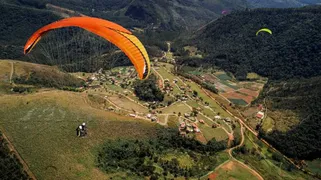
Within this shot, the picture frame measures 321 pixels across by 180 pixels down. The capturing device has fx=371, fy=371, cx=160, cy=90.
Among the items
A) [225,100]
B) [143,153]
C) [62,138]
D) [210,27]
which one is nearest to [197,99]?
[225,100]

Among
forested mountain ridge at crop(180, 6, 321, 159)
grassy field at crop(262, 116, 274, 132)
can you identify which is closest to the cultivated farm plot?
forested mountain ridge at crop(180, 6, 321, 159)

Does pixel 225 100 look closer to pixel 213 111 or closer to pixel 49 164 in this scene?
pixel 213 111

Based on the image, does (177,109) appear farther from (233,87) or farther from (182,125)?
(233,87)

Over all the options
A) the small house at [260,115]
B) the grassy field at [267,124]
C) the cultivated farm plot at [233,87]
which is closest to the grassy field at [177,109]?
the grassy field at [267,124]

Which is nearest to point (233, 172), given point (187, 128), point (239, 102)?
point (187, 128)

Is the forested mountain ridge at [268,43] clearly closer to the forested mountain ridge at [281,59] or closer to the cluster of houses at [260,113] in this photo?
the forested mountain ridge at [281,59]

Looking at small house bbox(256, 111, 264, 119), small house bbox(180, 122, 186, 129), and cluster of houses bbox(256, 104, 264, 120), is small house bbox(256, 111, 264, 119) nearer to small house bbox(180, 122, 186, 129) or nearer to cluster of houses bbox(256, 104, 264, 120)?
cluster of houses bbox(256, 104, 264, 120)
